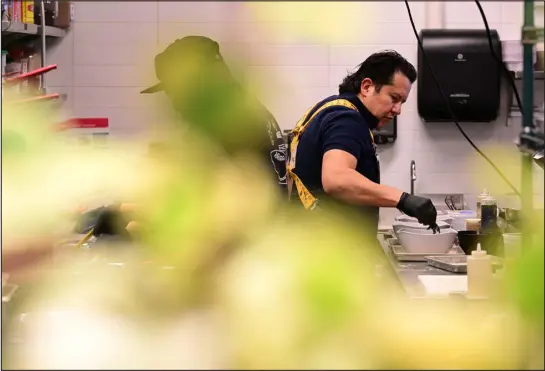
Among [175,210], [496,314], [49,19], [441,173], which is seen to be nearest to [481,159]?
[496,314]

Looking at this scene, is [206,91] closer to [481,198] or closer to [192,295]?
[192,295]

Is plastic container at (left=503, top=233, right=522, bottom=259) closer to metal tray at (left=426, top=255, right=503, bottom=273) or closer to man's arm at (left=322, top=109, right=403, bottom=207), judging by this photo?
metal tray at (left=426, top=255, right=503, bottom=273)

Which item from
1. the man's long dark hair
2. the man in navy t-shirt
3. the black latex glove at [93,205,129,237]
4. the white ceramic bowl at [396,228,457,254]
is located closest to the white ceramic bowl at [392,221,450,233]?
the white ceramic bowl at [396,228,457,254]

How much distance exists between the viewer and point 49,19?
171 centimetres

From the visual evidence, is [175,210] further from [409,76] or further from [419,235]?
[419,235]

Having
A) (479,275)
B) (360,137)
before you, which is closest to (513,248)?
(479,275)

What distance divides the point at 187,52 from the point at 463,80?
2.01 m

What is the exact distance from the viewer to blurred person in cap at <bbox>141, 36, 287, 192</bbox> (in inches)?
25.0

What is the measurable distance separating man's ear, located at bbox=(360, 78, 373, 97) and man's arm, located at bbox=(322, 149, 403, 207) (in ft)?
0.52

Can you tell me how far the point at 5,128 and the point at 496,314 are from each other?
1.52ft

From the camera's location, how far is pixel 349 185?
1180mm

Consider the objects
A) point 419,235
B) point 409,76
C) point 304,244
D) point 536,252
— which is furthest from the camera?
point 419,235

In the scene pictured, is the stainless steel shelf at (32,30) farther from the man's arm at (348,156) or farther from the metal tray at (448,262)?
the metal tray at (448,262)

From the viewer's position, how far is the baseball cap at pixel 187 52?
2.10 ft
